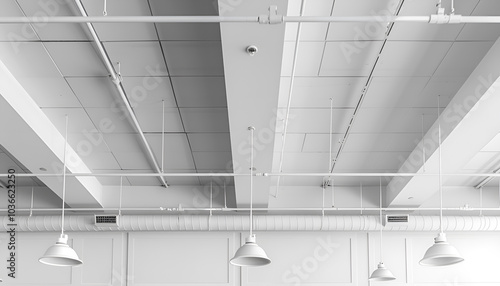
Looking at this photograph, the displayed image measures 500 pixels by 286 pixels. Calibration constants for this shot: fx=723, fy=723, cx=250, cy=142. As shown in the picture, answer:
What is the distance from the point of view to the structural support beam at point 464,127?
6402 mm

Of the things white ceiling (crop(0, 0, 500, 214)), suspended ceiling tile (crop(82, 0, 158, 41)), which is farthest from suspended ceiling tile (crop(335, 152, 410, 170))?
suspended ceiling tile (crop(82, 0, 158, 41))

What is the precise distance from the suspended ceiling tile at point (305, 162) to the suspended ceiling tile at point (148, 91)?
2.48 meters

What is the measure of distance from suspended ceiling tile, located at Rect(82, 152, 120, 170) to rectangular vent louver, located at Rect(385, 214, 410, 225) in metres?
4.07

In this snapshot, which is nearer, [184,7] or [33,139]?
[184,7]

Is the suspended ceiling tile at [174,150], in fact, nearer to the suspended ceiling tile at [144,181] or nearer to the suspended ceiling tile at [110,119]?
the suspended ceiling tile at [110,119]

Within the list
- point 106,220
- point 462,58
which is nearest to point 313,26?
point 462,58

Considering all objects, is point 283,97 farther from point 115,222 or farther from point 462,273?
point 462,273

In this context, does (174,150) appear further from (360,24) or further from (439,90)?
(360,24)

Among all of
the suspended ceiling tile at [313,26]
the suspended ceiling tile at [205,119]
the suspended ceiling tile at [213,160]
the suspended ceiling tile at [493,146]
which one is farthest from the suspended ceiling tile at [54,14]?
the suspended ceiling tile at [493,146]

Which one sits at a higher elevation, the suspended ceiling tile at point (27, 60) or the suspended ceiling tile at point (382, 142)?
the suspended ceiling tile at point (27, 60)

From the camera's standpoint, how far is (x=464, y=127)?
7.39 meters

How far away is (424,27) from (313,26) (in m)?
0.92

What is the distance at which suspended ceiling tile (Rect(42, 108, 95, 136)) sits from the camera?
7.93m

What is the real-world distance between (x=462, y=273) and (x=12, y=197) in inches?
282
